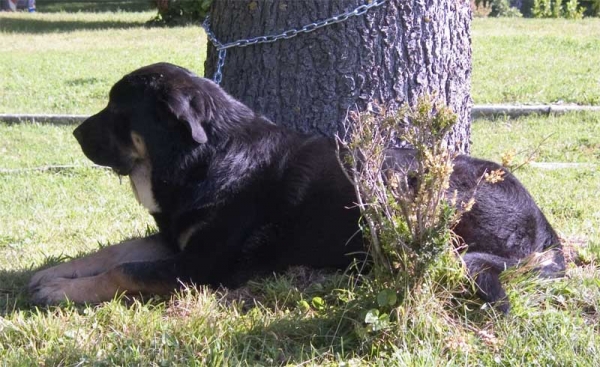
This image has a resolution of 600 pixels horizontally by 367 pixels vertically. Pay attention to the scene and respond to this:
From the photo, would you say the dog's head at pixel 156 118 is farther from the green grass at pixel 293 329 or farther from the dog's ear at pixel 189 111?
the green grass at pixel 293 329

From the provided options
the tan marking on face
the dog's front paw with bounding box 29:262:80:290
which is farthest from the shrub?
the dog's front paw with bounding box 29:262:80:290

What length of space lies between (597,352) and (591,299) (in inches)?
20.0

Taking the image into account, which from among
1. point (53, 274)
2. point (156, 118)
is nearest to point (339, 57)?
point (156, 118)

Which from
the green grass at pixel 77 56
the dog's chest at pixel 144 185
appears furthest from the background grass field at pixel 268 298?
the dog's chest at pixel 144 185

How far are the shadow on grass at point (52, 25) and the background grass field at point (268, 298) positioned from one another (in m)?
11.9

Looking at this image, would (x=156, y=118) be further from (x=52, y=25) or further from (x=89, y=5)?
(x=89, y=5)

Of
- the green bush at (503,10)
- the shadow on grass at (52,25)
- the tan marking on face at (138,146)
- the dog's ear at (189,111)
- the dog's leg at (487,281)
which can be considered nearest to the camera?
the dog's leg at (487,281)

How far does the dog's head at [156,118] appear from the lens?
14.0ft

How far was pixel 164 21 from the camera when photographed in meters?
23.6

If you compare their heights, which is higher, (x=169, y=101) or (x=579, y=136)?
(x=169, y=101)

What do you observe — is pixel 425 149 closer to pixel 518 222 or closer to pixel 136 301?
pixel 518 222

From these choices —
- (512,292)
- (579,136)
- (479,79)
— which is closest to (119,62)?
(479,79)

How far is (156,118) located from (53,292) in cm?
108

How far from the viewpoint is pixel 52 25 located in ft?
83.7
